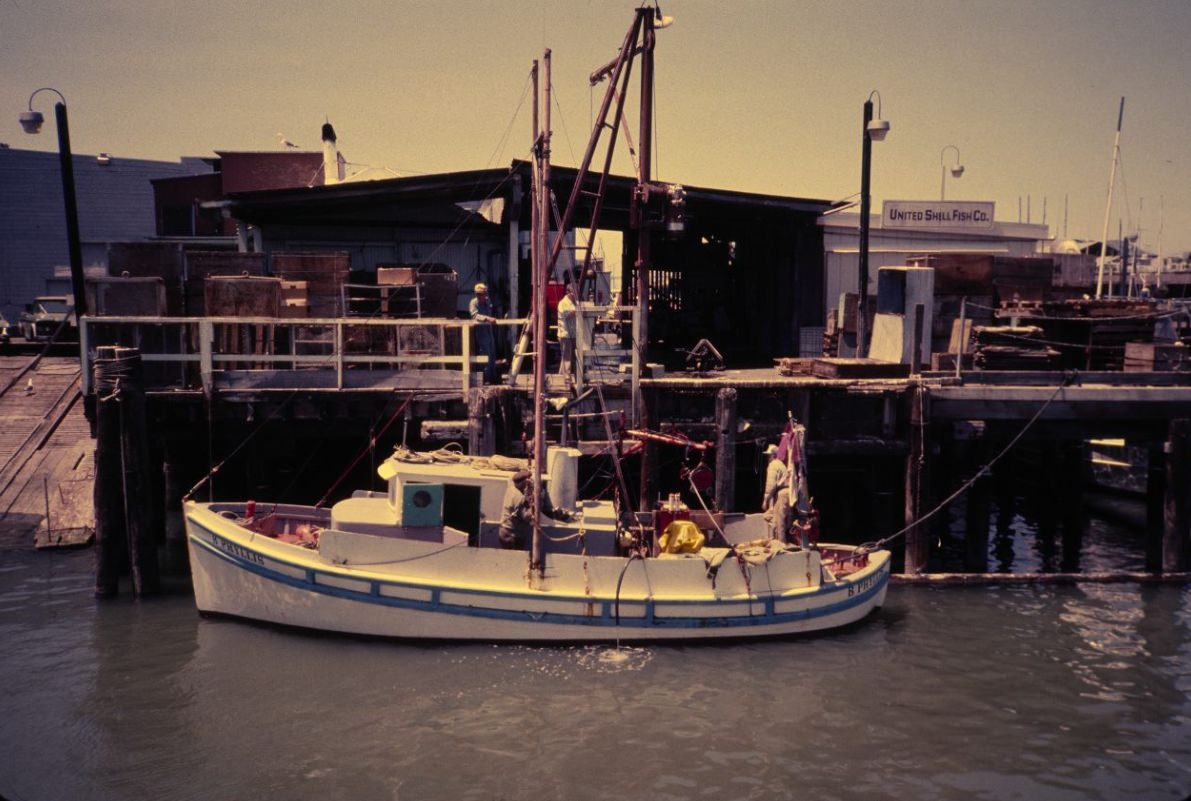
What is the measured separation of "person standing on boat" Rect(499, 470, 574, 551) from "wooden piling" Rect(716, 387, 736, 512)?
11.0ft

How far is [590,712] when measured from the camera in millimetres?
10711

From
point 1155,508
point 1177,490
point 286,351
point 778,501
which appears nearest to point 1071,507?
point 1155,508

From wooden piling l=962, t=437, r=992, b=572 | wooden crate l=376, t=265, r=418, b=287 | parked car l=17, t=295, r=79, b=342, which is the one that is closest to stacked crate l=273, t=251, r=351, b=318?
wooden crate l=376, t=265, r=418, b=287

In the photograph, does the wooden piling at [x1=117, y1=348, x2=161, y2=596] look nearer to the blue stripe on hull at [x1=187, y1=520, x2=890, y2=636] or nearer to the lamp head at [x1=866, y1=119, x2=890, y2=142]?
the blue stripe on hull at [x1=187, y1=520, x2=890, y2=636]

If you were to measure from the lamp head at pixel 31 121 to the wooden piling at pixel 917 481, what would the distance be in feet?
61.2

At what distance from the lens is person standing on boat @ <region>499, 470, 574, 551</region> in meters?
12.3

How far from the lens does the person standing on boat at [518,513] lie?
1229cm

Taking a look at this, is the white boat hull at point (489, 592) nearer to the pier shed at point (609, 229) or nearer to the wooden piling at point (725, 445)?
the wooden piling at point (725, 445)

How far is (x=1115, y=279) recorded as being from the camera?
189ft

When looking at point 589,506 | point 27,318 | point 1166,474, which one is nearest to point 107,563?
point 589,506

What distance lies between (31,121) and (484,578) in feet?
49.2

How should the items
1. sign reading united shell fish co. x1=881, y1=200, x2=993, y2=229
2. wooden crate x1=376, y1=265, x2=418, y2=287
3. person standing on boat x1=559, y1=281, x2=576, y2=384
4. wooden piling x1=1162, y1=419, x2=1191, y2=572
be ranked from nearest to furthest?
person standing on boat x1=559, y1=281, x2=576, y2=384
wooden piling x1=1162, y1=419, x2=1191, y2=572
wooden crate x1=376, y1=265, x2=418, y2=287
sign reading united shell fish co. x1=881, y1=200, x2=993, y2=229

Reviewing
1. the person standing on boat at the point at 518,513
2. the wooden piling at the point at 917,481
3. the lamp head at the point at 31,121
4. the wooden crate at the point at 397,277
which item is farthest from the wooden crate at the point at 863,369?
the lamp head at the point at 31,121

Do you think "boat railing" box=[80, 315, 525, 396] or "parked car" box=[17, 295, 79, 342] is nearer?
"boat railing" box=[80, 315, 525, 396]
